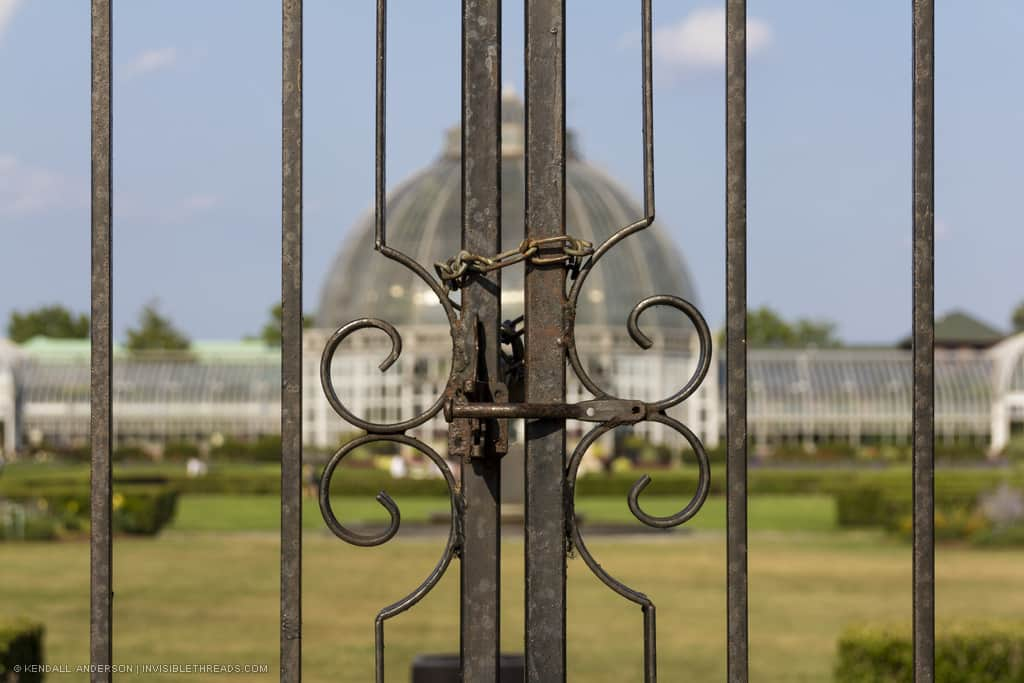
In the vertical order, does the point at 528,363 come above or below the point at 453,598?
above

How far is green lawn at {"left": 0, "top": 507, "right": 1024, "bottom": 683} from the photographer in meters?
7.56

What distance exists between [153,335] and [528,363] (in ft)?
167

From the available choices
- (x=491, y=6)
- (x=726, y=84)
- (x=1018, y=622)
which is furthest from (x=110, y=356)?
(x=1018, y=622)

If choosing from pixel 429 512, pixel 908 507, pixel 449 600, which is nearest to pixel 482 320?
pixel 449 600

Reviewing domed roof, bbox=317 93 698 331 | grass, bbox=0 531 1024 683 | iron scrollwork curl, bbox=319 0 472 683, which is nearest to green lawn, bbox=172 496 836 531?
grass, bbox=0 531 1024 683

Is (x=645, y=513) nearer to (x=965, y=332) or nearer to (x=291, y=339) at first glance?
(x=291, y=339)

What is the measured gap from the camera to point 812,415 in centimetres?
3922

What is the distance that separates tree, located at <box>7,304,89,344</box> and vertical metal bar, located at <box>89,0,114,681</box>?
60999mm

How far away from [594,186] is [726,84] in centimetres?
4291

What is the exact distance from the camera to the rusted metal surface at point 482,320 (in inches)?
67.2

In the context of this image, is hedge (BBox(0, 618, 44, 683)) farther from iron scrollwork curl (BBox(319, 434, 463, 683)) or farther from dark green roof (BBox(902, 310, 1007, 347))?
dark green roof (BBox(902, 310, 1007, 347))

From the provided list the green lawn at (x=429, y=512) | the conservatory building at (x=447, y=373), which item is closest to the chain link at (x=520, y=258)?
the green lawn at (x=429, y=512)

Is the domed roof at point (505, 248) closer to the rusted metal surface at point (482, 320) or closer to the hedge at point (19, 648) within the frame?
the hedge at point (19, 648)

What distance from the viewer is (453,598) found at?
33.1 feet
